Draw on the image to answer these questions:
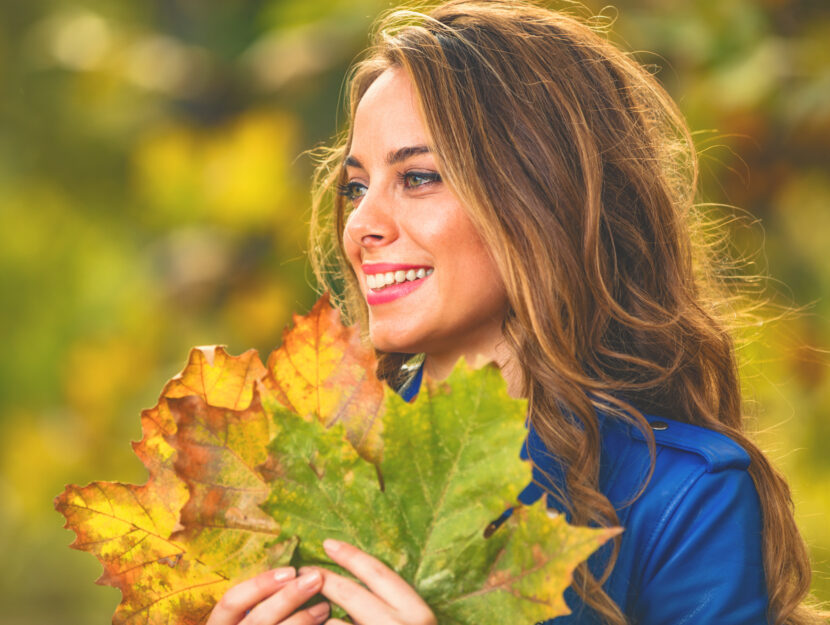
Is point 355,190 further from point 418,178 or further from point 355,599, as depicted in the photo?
point 355,599

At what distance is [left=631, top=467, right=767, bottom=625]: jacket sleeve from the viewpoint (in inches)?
38.0

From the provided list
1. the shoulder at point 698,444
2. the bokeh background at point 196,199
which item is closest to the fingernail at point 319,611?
the shoulder at point 698,444

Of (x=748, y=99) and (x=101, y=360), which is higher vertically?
(x=748, y=99)

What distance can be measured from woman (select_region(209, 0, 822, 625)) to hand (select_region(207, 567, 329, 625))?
29cm

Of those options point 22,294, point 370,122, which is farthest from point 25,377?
point 370,122

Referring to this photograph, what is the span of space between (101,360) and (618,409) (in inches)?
118

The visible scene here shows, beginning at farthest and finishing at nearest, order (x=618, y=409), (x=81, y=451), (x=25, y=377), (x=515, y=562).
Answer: (x=25, y=377) < (x=81, y=451) < (x=618, y=409) < (x=515, y=562)

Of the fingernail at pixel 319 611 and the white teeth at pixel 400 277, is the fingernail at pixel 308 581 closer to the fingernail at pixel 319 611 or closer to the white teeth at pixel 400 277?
the fingernail at pixel 319 611

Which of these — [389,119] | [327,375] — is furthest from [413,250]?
[327,375]

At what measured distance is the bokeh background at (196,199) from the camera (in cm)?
250

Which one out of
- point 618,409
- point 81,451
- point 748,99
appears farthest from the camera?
point 81,451

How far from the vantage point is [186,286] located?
3406 millimetres

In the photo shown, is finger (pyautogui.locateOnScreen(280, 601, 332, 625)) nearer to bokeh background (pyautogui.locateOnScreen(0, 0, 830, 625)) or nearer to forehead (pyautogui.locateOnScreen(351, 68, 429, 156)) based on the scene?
forehead (pyautogui.locateOnScreen(351, 68, 429, 156))

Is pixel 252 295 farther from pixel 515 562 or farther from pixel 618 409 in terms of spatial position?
pixel 515 562
